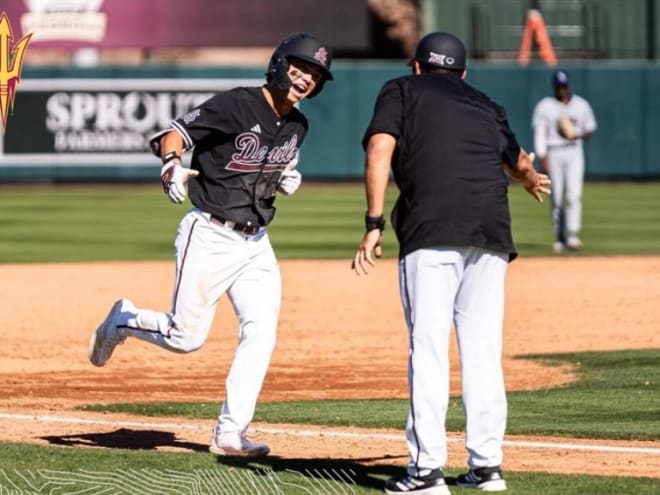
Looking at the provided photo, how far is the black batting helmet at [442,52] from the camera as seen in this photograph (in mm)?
6414

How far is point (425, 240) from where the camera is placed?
6258mm

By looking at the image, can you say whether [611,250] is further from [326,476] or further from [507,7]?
[507,7]

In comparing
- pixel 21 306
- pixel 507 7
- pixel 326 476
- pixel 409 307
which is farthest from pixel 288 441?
pixel 507 7

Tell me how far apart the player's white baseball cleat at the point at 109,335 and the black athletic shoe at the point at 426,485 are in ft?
6.85

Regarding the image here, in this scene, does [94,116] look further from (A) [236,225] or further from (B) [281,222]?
(A) [236,225]

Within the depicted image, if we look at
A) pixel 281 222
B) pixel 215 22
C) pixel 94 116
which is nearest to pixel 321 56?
pixel 281 222

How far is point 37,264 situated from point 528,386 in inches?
343

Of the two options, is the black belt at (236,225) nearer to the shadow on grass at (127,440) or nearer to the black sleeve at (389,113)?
the shadow on grass at (127,440)

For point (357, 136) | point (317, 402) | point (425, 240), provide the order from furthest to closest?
point (357, 136), point (317, 402), point (425, 240)

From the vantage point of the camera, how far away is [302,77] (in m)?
7.33

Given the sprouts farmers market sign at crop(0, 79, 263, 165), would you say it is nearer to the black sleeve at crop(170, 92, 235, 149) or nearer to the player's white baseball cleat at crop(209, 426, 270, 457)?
the black sleeve at crop(170, 92, 235, 149)

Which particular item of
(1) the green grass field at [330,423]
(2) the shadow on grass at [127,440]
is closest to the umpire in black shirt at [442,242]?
(1) the green grass field at [330,423]

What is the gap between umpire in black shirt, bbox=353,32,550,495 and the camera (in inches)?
246

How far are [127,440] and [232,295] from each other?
976 mm
